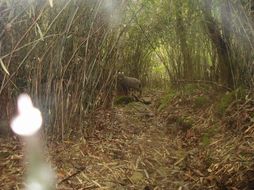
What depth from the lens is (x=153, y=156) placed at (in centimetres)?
Result: 201

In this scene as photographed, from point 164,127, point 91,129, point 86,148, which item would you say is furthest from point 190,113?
point 86,148

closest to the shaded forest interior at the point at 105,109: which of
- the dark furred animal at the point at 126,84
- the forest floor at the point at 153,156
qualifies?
the forest floor at the point at 153,156

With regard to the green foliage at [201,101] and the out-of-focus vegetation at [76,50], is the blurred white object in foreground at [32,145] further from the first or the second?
the green foliage at [201,101]

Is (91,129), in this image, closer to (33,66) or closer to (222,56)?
(33,66)

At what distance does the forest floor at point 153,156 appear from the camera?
159 centimetres

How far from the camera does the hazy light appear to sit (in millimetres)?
1888

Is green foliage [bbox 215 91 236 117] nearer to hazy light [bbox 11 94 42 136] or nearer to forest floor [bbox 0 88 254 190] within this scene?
forest floor [bbox 0 88 254 190]

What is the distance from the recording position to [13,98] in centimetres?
195

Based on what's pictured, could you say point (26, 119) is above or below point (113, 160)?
above

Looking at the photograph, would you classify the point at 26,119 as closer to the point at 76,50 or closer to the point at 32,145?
the point at 32,145

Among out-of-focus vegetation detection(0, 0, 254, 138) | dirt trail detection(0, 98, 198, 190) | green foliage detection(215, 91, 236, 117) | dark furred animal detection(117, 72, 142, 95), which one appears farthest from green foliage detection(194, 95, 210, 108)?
dark furred animal detection(117, 72, 142, 95)

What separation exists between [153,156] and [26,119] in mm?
684

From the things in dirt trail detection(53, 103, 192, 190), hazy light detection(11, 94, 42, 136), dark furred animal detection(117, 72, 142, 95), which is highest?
dark furred animal detection(117, 72, 142, 95)

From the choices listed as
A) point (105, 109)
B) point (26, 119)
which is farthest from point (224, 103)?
point (26, 119)
